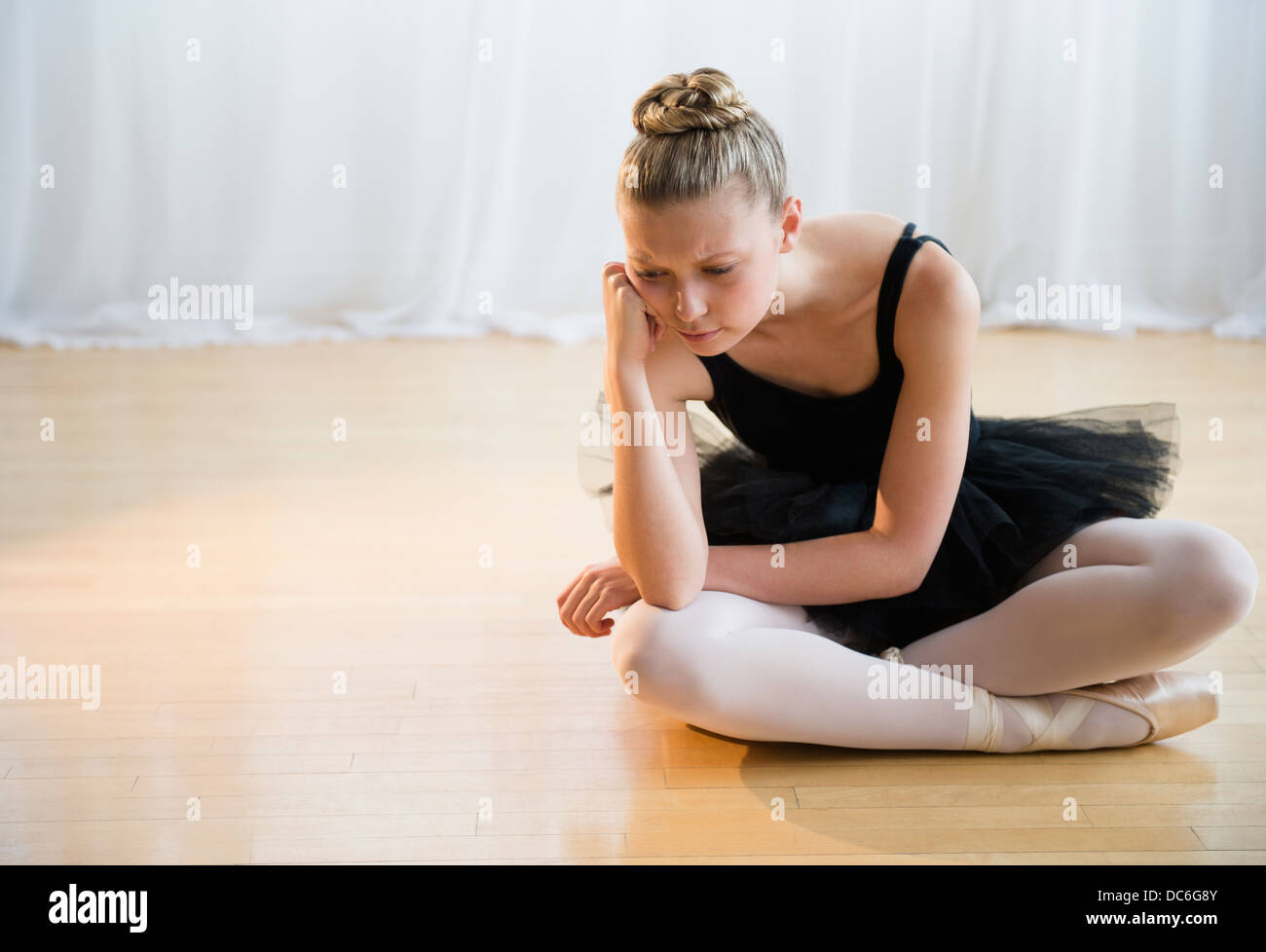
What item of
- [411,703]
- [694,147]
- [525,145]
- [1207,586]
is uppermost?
[525,145]

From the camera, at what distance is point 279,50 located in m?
4.11

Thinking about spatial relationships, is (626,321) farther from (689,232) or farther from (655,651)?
(655,651)

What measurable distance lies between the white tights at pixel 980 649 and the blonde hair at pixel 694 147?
17.9 inches

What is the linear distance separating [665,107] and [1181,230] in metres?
3.36

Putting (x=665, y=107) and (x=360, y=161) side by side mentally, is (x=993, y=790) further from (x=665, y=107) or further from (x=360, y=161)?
(x=360, y=161)

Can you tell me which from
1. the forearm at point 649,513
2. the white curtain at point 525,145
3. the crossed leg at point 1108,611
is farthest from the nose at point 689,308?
the white curtain at point 525,145

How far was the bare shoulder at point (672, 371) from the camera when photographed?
1457 millimetres

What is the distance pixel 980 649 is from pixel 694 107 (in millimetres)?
668

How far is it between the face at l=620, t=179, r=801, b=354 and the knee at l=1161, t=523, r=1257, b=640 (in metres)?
0.51

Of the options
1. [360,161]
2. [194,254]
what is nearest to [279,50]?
[360,161]

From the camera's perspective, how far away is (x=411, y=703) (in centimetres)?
163

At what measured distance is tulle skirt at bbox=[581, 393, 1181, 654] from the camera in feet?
4.88

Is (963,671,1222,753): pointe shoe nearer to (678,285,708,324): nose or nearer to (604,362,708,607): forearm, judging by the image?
(604,362,708,607): forearm

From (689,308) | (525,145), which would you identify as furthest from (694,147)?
(525,145)
